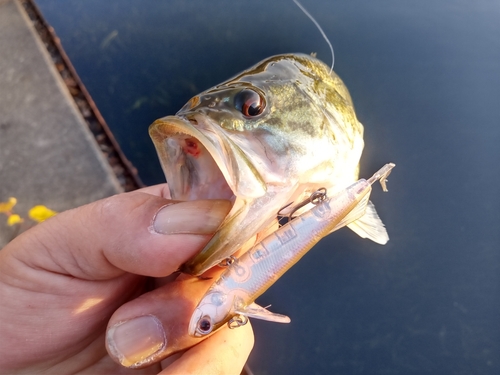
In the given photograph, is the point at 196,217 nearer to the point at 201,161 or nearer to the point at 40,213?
the point at 201,161

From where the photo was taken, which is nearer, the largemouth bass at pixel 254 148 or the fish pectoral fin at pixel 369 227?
the largemouth bass at pixel 254 148

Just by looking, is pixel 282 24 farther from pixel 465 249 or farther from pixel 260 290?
pixel 260 290

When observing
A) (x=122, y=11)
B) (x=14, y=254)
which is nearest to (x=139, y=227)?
(x=14, y=254)

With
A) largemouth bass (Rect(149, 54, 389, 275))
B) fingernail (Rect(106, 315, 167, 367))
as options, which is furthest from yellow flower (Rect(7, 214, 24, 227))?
largemouth bass (Rect(149, 54, 389, 275))

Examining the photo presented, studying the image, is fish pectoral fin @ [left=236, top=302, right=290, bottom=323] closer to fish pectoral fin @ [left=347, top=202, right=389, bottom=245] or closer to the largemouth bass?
the largemouth bass

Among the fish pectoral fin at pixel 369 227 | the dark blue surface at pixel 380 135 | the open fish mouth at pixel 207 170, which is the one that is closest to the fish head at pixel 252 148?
the open fish mouth at pixel 207 170

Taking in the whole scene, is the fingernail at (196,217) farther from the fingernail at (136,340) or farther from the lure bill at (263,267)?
the fingernail at (136,340)
